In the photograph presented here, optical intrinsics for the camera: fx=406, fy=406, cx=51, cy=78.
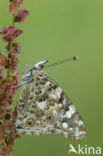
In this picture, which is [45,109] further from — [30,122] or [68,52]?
[68,52]

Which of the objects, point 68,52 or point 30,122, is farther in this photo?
point 68,52

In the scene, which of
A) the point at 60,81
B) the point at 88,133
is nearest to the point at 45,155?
the point at 88,133

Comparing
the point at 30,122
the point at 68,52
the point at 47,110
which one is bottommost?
the point at 30,122

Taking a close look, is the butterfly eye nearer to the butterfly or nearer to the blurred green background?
the butterfly

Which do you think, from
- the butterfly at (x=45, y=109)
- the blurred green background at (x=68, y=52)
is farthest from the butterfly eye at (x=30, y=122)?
the blurred green background at (x=68, y=52)

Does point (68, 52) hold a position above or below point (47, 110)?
above

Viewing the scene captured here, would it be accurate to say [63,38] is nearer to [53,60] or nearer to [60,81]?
[53,60]

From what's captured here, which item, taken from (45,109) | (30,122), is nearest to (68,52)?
A: (45,109)
